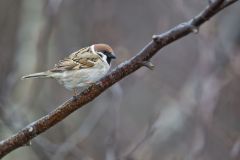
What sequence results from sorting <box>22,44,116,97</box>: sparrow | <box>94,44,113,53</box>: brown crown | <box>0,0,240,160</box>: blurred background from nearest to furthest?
<box>22,44,116,97</box>: sparrow → <box>94,44,113,53</box>: brown crown → <box>0,0,240,160</box>: blurred background

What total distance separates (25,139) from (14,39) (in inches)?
144

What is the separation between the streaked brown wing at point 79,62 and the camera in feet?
11.5

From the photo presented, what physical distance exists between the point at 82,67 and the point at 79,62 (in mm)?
63

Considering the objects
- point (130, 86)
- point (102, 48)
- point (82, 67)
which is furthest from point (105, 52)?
point (130, 86)

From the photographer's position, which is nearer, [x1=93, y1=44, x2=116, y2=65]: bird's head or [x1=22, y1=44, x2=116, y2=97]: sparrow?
[x1=22, y1=44, x2=116, y2=97]: sparrow

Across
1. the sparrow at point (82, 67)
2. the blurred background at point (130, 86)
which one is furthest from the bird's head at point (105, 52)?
the blurred background at point (130, 86)

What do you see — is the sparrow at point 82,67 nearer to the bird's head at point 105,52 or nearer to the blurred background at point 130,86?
the bird's head at point 105,52

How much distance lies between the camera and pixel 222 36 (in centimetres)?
499

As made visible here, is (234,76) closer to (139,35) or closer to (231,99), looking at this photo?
(231,99)

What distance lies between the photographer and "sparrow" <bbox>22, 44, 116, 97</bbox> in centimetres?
336

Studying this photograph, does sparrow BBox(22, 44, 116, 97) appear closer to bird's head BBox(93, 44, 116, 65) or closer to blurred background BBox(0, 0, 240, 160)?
bird's head BBox(93, 44, 116, 65)

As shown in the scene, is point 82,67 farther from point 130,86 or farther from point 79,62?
point 130,86

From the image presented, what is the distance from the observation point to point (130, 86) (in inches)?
227

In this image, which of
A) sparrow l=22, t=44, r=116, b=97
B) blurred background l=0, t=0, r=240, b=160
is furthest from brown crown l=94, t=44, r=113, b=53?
blurred background l=0, t=0, r=240, b=160
